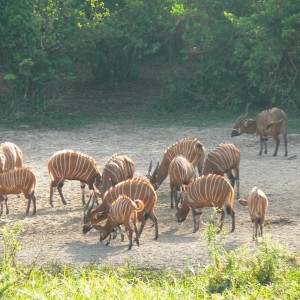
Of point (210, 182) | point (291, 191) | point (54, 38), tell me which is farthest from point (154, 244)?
point (54, 38)

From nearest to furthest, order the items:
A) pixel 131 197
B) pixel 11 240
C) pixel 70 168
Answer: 1. pixel 11 240
2. pixel 131 197
3. pixel 70 168

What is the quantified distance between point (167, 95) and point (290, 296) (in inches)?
468

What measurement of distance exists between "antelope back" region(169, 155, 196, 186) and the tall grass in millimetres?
2057

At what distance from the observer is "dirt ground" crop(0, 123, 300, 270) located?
881cm

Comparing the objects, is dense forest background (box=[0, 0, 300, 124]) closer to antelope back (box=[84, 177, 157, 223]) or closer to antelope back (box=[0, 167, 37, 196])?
antelope back (box=[0, 167, 37, 196])

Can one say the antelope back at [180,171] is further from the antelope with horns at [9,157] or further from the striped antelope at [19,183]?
the antelope with horns at [9,157]

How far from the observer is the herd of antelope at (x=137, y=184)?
30.1 feet

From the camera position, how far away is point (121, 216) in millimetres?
8992

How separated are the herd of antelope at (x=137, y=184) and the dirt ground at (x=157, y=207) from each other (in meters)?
0.19

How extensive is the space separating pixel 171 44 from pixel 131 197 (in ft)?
34.5

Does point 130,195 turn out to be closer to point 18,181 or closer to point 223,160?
point 18,181

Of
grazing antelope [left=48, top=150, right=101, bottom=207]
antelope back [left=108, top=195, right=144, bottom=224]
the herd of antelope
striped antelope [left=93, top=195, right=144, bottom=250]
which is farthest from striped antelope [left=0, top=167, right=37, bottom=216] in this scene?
antelope back [left=108, top=195, right=144, bottom=224]

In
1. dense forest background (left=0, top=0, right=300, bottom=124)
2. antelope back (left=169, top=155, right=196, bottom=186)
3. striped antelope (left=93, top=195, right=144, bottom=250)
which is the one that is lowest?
striped antelope (left=93, top=195, right=144, bottom=250)

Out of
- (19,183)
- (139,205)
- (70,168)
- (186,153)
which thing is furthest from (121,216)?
(186,153)
